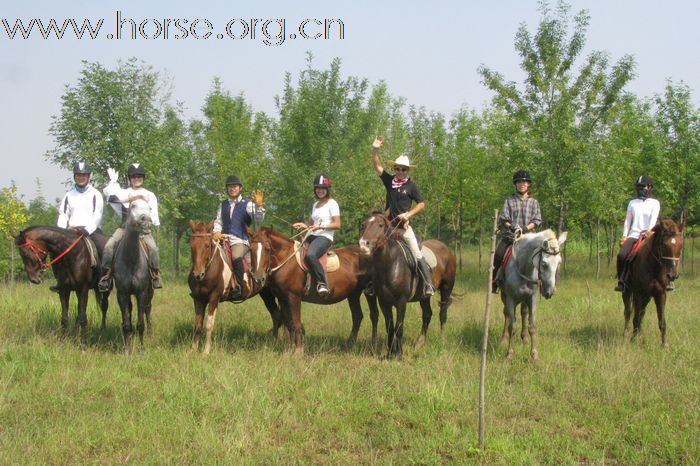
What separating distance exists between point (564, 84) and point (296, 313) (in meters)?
12.8

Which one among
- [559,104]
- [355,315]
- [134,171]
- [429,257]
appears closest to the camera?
[134,171]

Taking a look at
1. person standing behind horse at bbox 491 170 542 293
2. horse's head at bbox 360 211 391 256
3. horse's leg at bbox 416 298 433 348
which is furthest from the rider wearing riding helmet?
horse's head at bbox 360 211 391 256

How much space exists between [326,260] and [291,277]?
2.40 feet

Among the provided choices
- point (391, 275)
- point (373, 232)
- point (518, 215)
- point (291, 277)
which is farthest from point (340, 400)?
point (518, 215)

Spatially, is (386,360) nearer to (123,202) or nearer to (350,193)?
(123,202)

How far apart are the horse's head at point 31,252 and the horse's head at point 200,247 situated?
2.67 m

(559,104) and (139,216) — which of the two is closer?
(139,216)

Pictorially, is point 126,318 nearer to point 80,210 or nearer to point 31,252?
point 31,252

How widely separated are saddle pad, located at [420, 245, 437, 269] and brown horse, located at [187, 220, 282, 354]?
305 centimetres

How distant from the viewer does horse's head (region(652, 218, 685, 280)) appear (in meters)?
8.85

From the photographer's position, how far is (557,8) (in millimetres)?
17531

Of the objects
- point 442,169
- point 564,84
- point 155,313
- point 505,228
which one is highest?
point 564,84

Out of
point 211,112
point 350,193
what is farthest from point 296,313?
point 211,112

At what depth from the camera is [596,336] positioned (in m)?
10.5
